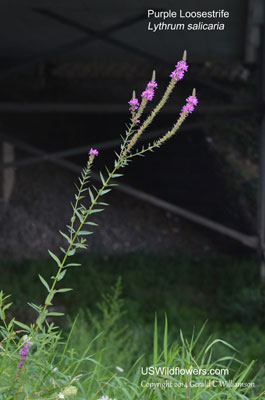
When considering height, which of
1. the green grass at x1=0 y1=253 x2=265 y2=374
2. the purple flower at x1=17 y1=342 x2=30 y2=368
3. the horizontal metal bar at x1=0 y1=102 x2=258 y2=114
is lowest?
the green grass at x1=0 y1=253 x2=265 y2=374

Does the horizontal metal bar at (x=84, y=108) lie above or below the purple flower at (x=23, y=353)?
above

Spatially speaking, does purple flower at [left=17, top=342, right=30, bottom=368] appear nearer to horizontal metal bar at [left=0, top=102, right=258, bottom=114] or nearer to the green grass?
the green grass

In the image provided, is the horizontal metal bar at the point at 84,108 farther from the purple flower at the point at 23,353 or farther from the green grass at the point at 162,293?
the purple flower at the point at 23,353

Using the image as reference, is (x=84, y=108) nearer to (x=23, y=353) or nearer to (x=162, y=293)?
(x=162, y=293)

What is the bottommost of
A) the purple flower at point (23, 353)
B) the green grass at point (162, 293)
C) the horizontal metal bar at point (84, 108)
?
the green grass at point (162, 293)

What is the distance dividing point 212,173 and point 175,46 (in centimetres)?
324

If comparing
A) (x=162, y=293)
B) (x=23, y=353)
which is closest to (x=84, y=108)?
(x=162, y=293)

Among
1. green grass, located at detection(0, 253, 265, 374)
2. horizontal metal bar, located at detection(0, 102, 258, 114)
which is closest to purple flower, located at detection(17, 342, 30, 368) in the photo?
green grass, located at detection(0, 253, 265, 374)

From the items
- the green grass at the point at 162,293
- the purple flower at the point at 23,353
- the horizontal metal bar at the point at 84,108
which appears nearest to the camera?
the purple flower at the point at 23,353

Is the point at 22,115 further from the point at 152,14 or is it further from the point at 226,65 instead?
the point at 152,14

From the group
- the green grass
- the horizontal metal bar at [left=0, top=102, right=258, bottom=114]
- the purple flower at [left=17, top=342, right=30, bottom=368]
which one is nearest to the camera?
the purple flower at [left=17, top=342, right=30, bottom=368]

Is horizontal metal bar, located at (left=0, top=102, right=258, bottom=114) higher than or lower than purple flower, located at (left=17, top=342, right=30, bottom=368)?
higher

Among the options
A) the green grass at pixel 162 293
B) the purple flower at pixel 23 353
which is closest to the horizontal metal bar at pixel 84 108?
the green grass at pixel 162 293

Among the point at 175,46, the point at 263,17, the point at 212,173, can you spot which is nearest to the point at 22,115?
the point at 212,173
